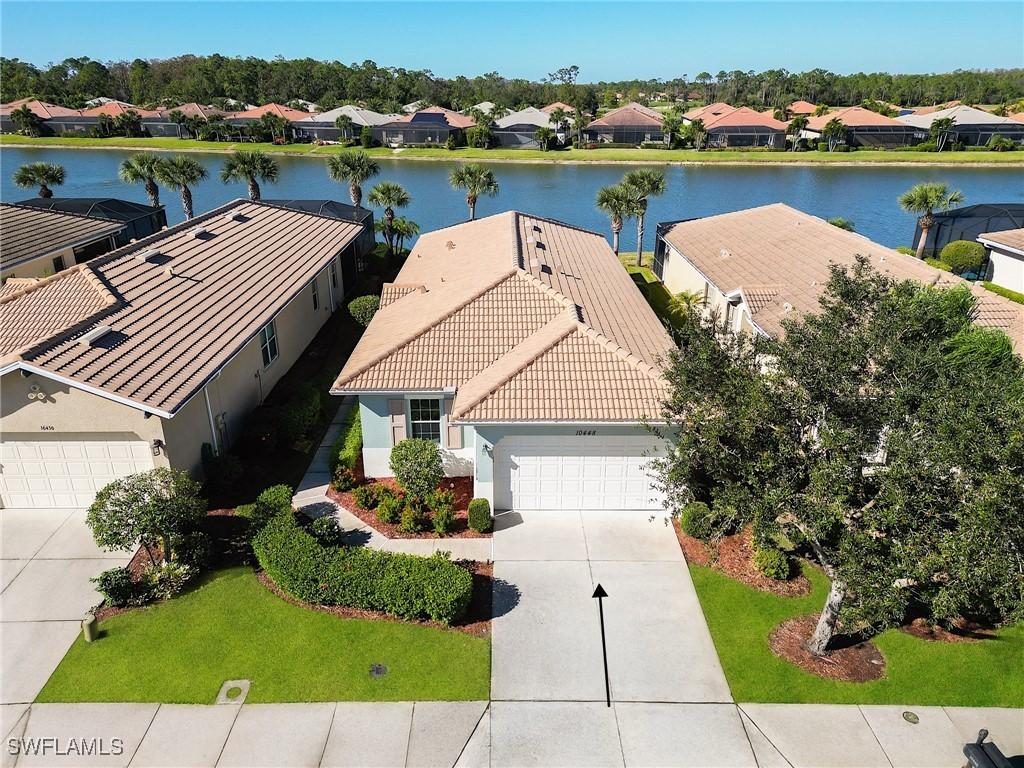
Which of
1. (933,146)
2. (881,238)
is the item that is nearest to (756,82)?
(933,146)

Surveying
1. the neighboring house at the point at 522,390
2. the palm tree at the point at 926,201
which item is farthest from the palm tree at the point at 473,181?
the palm tree at the point at 926,201

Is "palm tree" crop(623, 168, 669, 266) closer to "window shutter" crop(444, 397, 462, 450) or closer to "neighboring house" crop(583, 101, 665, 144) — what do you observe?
"window shutter" crop(444, 397, 462, 450)

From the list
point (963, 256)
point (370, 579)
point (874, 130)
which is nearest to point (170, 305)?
point (370, 579)

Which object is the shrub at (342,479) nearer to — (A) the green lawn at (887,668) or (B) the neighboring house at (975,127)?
(A) the green lawn at (887,668)

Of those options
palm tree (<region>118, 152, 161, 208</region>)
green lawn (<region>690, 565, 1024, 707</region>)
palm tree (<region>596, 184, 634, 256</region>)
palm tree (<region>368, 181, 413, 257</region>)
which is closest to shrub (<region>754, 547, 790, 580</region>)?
green lawn (<region>690, 565, 1024, 707</region>)

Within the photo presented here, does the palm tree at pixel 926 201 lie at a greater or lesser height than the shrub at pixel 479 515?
greater
